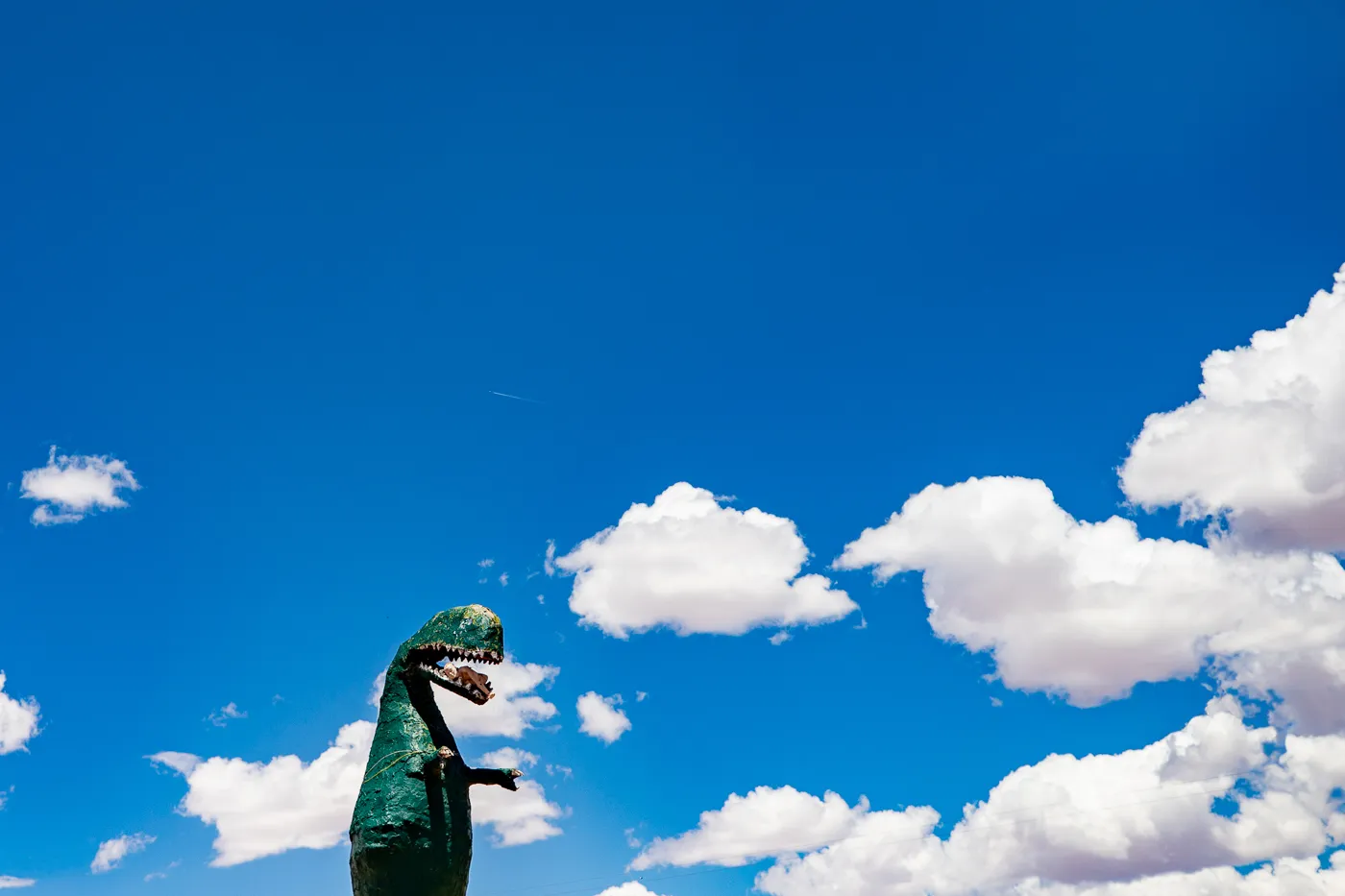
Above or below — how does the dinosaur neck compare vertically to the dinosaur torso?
above

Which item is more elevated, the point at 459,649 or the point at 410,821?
the point at 459,649

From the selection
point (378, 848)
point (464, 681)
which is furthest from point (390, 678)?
point (378, 848)

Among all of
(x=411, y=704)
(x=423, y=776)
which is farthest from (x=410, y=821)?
(x=411, y=704)

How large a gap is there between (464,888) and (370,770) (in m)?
2.28

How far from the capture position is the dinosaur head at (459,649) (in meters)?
19.7

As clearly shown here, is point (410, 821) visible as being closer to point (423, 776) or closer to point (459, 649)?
point (423, 776)

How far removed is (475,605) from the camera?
20.1 meters

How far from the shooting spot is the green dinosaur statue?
18.2 m

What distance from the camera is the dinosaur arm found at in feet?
64.1

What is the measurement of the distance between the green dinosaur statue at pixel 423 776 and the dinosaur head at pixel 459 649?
2 centimetres

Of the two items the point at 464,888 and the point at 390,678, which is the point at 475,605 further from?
the point at 464,888

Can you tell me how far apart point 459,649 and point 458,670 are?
385mm

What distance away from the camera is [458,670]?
65.0 feet

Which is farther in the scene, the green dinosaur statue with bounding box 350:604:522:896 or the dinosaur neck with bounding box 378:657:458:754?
the dinosaur neck with bounding box 378:657:458:754
